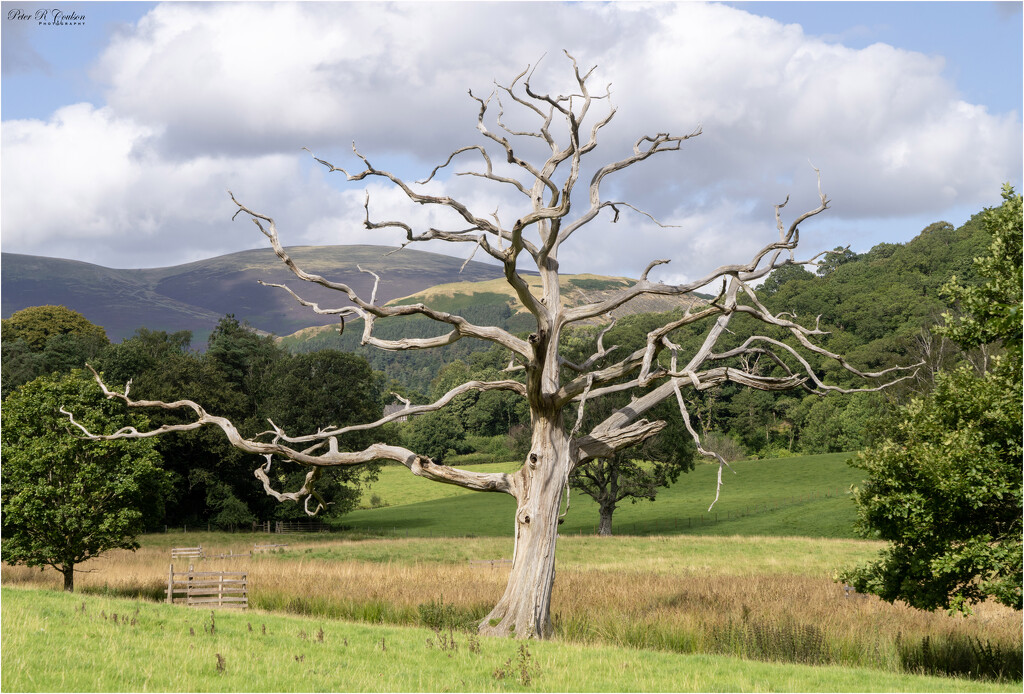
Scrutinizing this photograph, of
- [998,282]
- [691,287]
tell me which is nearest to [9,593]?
[691,287]

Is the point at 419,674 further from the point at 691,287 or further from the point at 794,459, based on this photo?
the point at 794,459

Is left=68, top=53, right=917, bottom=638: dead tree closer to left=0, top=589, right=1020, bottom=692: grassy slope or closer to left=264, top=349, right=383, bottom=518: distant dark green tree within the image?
left=0, top=589, right=1020, bottom=692: grassy slope

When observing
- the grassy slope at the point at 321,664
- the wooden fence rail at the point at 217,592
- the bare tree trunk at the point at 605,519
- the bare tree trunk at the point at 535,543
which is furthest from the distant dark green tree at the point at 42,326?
the grassy slope at the point at 321,664

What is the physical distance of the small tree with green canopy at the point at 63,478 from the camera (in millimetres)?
22469

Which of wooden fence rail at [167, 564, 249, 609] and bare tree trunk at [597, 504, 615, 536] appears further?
bare tree trunk at [597, 504, 615, 536]

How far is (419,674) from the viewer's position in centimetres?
1015

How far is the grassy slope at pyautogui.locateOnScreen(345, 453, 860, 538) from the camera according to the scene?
53434 millimetres

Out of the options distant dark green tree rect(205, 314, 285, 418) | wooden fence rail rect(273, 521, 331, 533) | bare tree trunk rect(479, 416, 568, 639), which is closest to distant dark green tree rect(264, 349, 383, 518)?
wooden fence rail rect(273, 521, 331, 533)

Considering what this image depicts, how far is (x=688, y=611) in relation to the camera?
16719 mm

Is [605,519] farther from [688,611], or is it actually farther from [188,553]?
[688,611]

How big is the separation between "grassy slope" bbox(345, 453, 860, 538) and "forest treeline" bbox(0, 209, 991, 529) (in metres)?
4.33

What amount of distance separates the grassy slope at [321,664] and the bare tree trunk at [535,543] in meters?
1.28

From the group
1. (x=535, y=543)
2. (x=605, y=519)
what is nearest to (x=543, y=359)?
(x=535, y=543)

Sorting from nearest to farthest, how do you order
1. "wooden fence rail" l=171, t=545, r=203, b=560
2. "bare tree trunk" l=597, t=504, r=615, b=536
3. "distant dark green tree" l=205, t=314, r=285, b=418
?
"wooden fence rail" l=171, t=545, r=203, b=560 → "bare tree trunk" l=597, t=504, r=615, b=536 → "distant dark green tree" l=205, t=314, r=285, b=418
